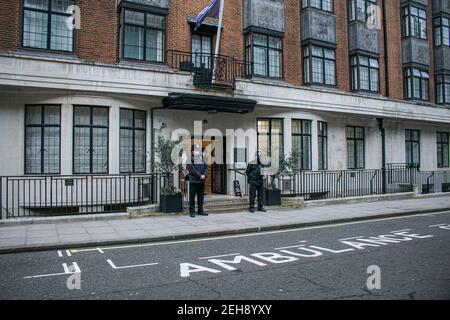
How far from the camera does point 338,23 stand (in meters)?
18.7

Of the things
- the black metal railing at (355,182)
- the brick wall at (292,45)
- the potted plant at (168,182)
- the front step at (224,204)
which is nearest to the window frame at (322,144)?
the black metal railing at (355,182)

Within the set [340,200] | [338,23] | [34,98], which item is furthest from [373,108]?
[34,98]

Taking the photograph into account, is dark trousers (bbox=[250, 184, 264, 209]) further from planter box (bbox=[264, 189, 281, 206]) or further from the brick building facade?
the brick building facade

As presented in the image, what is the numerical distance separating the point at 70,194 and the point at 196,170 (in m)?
4.02

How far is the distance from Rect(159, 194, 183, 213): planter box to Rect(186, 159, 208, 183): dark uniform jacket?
2.83 ft

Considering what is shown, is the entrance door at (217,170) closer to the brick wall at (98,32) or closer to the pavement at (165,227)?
the pavement at (165,227)

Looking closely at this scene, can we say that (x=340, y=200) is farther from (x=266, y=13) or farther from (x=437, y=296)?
(x=437, y=296)

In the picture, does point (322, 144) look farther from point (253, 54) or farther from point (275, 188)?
point (253, 54)

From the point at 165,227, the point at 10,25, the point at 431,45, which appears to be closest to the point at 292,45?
the point at 431,45

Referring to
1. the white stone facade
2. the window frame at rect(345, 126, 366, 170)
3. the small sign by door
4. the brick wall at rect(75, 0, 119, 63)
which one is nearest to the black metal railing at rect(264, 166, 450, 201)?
the window frame at rect(345, 126, 366, 170)

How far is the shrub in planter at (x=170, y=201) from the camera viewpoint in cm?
1205

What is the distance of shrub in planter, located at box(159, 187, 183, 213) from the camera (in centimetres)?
1205

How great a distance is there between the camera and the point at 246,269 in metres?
6.09

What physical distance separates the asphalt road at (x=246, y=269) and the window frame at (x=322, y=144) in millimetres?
8677
